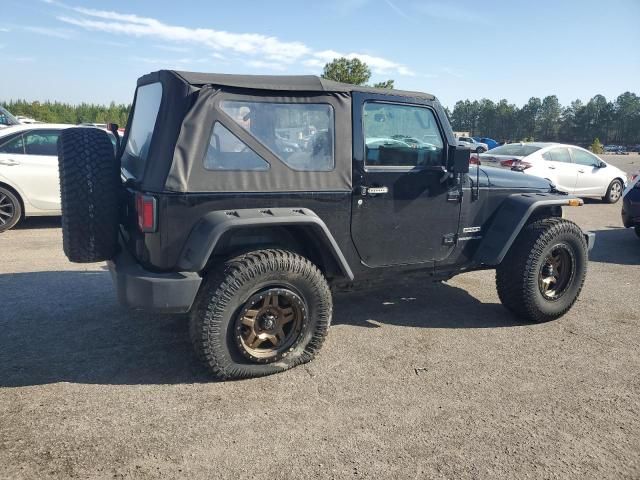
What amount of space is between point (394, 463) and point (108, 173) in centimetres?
247

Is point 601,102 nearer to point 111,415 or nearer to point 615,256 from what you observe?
point 615,256

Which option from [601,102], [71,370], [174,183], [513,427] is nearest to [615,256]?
[513,427]

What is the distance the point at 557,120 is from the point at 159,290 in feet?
366

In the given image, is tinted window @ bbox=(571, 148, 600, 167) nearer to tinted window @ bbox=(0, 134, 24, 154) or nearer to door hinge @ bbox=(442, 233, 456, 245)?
door hinge @ bbox=(442, 233, 456, 245)

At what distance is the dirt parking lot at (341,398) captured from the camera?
8.27 ft

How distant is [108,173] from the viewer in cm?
326

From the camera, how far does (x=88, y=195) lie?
3195 mm

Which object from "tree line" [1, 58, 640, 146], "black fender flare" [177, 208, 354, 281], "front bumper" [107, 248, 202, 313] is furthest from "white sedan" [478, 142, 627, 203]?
"tree line" [1, 58, 640, 146]

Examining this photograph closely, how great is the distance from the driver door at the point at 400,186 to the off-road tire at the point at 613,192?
1027 centimetres

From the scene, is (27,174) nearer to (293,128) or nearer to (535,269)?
(293,128)

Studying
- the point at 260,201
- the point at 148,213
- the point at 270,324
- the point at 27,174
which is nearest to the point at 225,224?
the point at 260,201

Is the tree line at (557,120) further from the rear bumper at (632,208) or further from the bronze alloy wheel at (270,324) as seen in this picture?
the bronze alloy wheel at (270,324)

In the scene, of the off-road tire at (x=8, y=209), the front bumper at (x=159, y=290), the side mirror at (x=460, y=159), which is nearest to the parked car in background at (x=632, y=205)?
the side mirror at (x=460, y=159)

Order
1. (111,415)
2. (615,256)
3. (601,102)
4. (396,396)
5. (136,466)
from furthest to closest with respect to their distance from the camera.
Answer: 1. (601,102)
2. (615,256)
3. (396,396)
4. (111,415)
5. (136,466)
